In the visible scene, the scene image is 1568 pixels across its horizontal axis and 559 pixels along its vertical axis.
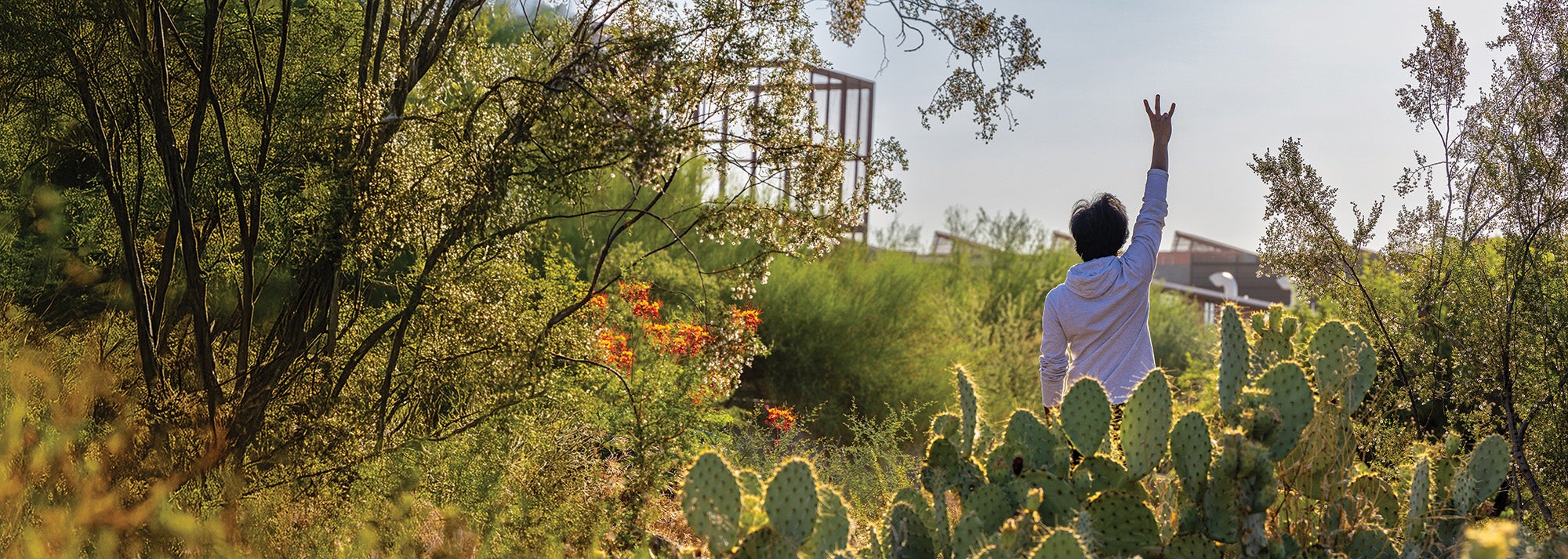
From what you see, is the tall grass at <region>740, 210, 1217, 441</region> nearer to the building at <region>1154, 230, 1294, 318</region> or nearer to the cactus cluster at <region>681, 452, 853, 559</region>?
the cactus cluster at <region>681, 452, 853, 559</region>

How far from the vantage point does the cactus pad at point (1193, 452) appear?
1.98 meters

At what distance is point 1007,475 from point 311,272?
3.14 meters

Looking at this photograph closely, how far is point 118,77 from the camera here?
4277 mm

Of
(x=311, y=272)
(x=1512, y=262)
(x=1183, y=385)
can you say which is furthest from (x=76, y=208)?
(x=1183, y=385)

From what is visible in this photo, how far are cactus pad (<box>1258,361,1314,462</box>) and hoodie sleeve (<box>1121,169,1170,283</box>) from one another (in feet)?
3.80

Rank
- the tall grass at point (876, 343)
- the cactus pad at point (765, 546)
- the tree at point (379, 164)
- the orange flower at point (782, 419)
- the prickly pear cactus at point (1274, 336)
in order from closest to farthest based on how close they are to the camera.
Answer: the cactus pad at point (765, 546)
the prickly pear cactus at point (1274, 336)
the tree at point (379, 164)
the orange flower at point (782, 419)
the tall grass at point (876, 343)

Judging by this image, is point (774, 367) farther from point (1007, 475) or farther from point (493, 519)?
point (1007, 475)

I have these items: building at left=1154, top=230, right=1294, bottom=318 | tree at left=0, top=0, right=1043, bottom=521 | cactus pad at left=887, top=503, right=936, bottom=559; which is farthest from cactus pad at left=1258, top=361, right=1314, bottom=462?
building at left=1154, top=230, right=1294, bottom=318

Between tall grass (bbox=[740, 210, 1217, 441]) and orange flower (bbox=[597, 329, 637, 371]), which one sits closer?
orange flower (bbox=[597, 329, 637, 371])

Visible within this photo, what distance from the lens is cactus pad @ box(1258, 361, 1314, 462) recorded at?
1.98 metres

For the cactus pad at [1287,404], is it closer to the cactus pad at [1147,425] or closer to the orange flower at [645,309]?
the cactus pad at [1147,425]

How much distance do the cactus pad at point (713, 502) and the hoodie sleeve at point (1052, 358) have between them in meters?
1.73

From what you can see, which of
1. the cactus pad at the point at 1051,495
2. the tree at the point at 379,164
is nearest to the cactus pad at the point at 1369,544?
the cactus pad at the point at 1051,495

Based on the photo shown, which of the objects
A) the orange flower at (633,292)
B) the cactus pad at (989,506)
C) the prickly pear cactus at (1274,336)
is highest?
the prickly pear cactus at (1274,336)
